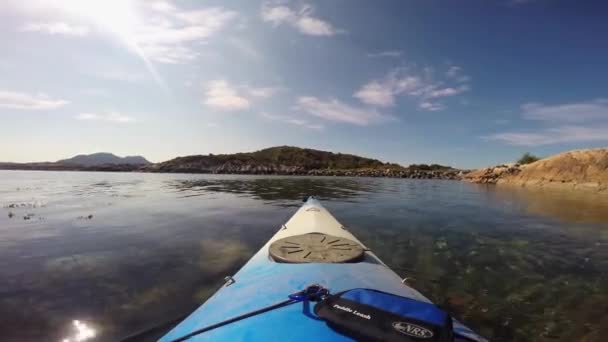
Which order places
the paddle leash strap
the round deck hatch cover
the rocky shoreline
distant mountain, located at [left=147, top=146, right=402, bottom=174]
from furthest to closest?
1. distant mountain, located at [left=147, top=146, right=402, bottom=174]
2. the rocky shoreline
3. the round deck hatch cover
4. the paddle leash strap

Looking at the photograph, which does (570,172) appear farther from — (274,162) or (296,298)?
(274,162)

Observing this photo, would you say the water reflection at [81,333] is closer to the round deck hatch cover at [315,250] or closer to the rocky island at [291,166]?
the round deck hatch cover at [315,250]

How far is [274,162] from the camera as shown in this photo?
109 metres

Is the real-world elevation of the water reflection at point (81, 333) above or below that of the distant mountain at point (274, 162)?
below

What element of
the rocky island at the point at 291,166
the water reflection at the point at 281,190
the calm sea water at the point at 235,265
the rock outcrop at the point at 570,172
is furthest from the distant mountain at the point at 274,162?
the calm sea water at the point at 235,265

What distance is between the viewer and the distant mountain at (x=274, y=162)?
9100 centimetres

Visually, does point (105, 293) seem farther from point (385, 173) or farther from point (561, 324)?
point (385, 173)

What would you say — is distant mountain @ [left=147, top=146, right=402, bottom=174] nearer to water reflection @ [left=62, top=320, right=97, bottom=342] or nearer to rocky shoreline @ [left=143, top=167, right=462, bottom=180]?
rocky shoreline @ [left=143, top=167, right=462, bottom=180]

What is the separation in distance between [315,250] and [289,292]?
1.58 metres

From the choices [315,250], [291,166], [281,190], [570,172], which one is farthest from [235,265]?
[291,166]

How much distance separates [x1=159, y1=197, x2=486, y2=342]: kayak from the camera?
93.7 inches

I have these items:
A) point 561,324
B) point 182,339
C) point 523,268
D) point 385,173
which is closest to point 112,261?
point 182,339

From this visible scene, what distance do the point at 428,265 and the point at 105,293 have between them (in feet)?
22.8

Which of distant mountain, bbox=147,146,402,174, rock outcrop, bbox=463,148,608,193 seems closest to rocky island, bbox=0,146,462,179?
distant mountain, bbox=147,146,402,174
